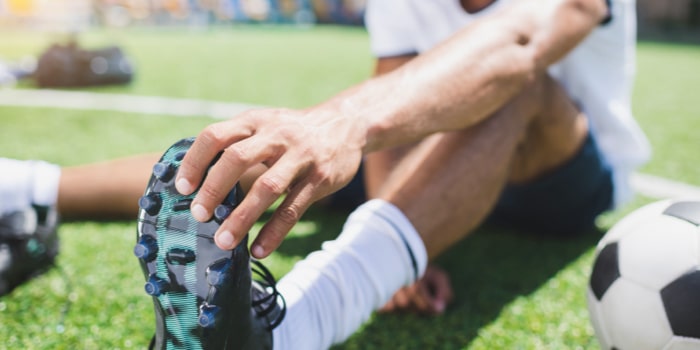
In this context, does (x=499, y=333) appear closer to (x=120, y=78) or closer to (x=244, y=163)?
(x=244, y=163)

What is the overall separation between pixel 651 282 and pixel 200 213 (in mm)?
770

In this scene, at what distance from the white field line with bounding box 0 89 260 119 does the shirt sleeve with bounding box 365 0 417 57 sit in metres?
2.52

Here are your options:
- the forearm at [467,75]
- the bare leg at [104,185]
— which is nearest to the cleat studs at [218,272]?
the forearm at [467,75]

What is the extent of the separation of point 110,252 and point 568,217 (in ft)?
4.55

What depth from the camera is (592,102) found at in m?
1.90

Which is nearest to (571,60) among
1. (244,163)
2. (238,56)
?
(244,163)

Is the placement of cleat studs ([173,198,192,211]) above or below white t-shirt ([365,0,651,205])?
above

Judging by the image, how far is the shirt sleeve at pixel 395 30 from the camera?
1.92 metres

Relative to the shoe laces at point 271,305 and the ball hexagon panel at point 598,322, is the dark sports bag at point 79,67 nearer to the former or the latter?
the shoe laces at point 271,305

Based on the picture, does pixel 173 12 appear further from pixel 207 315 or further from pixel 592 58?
pixel 207 315

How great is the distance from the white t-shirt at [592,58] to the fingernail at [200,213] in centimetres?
116

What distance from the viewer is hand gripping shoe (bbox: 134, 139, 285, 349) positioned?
0.93 meters

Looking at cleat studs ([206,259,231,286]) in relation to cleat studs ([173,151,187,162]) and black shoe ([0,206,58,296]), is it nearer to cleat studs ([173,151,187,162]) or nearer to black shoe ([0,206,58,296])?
cleat studs ([173,151,187,162])

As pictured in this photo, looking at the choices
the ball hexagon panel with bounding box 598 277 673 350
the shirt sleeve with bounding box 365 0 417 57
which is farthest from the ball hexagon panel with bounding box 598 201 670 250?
the shirt sleeve with bounding box 365 0 417 57
